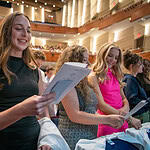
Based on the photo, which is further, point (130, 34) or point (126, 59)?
point (130, 34)

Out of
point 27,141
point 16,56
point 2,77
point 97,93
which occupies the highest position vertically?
point 16,56

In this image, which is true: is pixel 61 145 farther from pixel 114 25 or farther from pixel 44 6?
pixel 44 6

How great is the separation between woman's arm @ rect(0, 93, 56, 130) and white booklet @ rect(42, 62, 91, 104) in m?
0.03

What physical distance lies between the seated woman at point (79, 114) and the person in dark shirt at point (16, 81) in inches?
11.3

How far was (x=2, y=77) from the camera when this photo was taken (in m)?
1.00

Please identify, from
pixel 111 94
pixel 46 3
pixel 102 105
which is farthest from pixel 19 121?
pixel 46 3

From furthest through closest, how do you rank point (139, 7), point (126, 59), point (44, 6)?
point (44, 6) < point (139, 7) < point (126, 59)

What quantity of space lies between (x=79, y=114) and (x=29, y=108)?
0.58 metres

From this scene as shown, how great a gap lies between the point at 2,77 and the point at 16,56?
0.21m

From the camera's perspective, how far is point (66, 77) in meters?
0.71

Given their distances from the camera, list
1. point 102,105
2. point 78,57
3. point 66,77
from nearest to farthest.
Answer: point 66,77
point 78,57
point 102,105

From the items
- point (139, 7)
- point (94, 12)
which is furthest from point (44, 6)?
point (139, 7)

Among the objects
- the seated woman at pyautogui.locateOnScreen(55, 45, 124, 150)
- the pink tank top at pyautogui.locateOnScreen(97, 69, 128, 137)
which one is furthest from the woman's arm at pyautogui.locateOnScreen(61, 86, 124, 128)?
the pink tank top at pyautogui.locateOnScreen(97, 69, 128, 137)

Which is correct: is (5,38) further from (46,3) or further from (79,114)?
(46,3)
